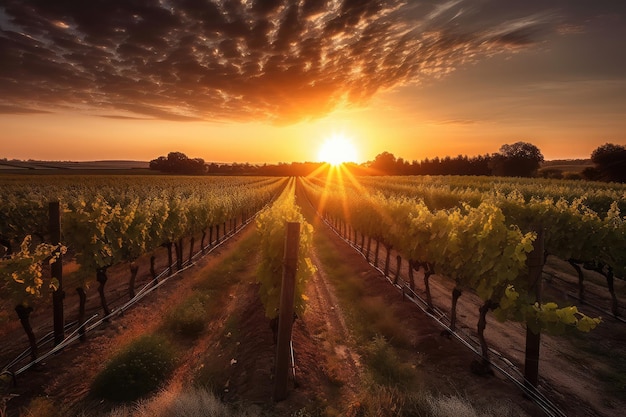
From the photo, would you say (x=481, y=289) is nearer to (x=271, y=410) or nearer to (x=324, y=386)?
(x=324, y=386)

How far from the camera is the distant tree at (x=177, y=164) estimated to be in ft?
387

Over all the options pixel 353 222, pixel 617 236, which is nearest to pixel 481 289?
pixel 617 236

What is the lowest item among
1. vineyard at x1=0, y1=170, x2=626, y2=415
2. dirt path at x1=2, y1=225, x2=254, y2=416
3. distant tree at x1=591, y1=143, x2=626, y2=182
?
dirt path at x1=2, y1=225, x2=254, y2=416

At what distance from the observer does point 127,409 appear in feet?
21.9

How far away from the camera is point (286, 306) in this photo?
6.74 meters

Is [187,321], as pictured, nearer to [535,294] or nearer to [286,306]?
[286,306]

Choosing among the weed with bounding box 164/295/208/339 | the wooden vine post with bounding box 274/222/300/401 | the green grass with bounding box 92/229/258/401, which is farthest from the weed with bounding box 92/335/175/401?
the wooden vine post with bounding box 274/222/300/401

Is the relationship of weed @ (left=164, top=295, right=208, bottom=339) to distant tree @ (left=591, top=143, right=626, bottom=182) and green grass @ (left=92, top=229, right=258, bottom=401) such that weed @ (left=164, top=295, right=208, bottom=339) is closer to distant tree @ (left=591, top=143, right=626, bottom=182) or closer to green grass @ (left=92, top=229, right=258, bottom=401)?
green grass @ (left=92, top=229, right=258, bottom=401)

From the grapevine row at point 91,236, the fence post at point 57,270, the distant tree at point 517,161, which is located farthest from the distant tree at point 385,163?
the fence post at point 57,270

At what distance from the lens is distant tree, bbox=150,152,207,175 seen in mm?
117938

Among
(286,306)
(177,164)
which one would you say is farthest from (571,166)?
(286,306)

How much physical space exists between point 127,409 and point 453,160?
104 metres

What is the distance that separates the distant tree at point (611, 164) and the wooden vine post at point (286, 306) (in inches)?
2870

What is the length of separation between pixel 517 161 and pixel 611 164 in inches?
1066
